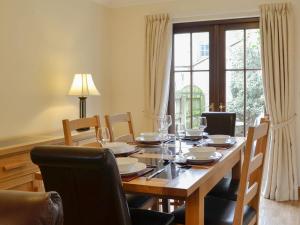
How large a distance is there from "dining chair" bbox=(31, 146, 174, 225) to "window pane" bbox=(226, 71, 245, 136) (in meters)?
3.07

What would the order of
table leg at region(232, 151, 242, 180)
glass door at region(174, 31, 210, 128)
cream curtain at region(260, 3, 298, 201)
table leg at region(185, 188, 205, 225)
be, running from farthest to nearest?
glass door at region(174, 31, 210, 128)
cream curtain at region(260, 3, 298, 201)
table leg at region(232, 151, 242, 180)
table leg at region(185, 188, 205, 225)

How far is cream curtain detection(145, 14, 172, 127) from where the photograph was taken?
4535 millimetres

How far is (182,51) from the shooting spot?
15.3ft

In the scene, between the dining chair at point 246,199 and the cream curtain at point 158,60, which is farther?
the cream curtain at point 158,60

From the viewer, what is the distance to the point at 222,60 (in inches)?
176

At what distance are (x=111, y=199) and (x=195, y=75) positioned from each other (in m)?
3.22

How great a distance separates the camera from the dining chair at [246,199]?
6.32 ft

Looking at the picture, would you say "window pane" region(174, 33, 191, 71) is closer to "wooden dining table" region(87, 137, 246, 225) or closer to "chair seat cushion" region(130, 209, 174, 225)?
"wooden dining table" region(87, 137, 246, 225)

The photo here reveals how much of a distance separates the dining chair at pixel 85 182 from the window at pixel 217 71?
9.58 feet

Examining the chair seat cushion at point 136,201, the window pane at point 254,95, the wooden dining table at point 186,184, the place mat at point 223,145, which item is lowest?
the chair seat cushion at point 136,201

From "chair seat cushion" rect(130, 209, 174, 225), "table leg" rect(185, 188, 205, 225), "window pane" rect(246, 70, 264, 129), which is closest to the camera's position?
"table leg" rect(185, 188, 205, 225)

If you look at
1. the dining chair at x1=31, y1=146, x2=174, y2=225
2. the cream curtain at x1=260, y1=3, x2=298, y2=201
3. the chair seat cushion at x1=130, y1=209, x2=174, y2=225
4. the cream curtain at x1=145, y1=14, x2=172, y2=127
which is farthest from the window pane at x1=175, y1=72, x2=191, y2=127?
the dining chair at x1=31, y1=146, x2=174, y2=225

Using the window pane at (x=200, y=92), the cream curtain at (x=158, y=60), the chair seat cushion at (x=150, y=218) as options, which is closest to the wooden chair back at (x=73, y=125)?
the chair seat cushion at (x=150, y=218)

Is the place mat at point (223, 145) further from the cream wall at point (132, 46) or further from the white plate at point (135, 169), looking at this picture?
the cream wall at point (132, 46)
